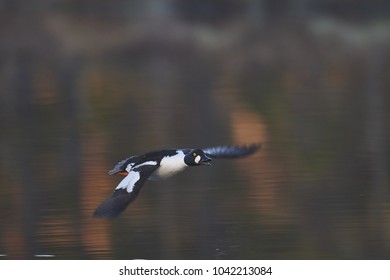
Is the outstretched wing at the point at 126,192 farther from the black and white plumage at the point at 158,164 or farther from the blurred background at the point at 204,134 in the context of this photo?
the blurred background at the point at 204,134

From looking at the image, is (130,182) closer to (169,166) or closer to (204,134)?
(169,166)

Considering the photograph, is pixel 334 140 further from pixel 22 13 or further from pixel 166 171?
pixel 22 13

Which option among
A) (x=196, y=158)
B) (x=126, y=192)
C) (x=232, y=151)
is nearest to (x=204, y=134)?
(x=232, y=151)

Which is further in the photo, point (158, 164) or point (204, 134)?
point (204, 134)

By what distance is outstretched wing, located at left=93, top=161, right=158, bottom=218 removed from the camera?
6.13 metres

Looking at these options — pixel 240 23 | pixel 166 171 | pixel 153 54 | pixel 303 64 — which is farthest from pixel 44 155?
pixel 240 23

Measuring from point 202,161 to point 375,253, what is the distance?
3.59 feet

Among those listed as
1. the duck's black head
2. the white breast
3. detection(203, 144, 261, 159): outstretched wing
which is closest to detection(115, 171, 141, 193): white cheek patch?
the white breast

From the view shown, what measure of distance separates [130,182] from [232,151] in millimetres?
890

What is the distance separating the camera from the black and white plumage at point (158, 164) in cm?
632

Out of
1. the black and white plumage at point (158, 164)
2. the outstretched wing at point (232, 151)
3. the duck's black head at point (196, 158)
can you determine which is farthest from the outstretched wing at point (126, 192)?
the outstretched wing at point (232, 151)

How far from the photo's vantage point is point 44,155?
10.2m

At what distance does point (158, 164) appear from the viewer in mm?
6734

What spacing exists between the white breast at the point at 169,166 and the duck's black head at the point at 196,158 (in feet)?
0.11
